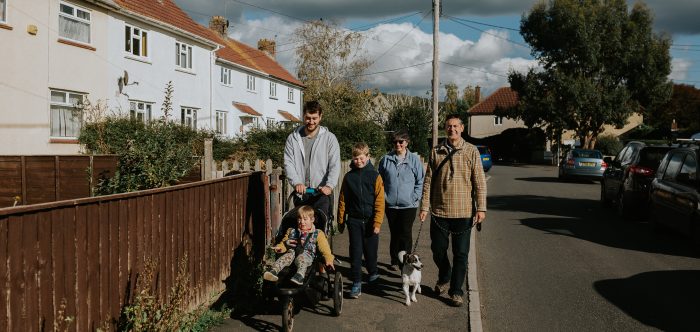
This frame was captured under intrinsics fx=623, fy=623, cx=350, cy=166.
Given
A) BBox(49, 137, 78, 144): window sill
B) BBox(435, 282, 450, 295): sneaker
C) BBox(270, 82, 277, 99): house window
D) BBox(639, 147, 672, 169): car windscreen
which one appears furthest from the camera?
BBox(270, 82, 277, 99): house window

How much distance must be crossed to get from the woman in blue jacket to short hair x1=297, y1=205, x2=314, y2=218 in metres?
1.73

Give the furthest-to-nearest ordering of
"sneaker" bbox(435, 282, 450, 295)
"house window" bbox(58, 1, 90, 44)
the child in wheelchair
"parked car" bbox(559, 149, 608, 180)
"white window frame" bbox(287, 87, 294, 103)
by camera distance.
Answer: "white window frame" bbox(287, 87, 294, 103) < "parked car" bbox(559, 149, 608, 180) < "house window" bbox(58, 1, 90, 44) < "sneaker" bbox(435, 282, 450, 295) < the child in wheelchair

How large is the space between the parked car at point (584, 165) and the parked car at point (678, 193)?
14.9 meters

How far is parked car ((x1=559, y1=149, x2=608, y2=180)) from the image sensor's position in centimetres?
2561

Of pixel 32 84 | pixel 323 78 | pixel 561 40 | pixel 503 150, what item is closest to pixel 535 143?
pixel 503 150

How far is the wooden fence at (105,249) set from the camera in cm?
320

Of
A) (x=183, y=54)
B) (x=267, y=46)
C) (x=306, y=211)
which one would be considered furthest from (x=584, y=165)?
(x=267, y=46)

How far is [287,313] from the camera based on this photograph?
5.20 meters

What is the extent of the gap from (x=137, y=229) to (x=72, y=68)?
17105mm

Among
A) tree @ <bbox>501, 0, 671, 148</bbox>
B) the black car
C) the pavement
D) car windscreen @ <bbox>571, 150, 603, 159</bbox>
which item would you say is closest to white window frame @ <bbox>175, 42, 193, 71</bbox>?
car windscreen @ <bbox>571, 150, 603, 159</bbox>

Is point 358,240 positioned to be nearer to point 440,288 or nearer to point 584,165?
point 440,288

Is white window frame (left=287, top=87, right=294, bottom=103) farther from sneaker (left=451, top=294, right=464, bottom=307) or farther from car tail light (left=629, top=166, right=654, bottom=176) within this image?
sneaker (left=451, top=294, right=464, bottom=307)

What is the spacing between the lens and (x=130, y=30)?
23234mm

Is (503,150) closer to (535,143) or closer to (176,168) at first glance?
(535,143)
